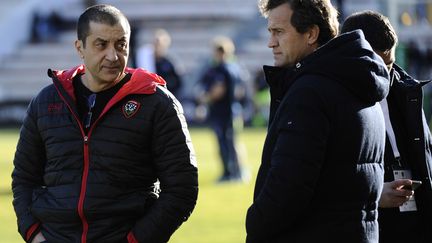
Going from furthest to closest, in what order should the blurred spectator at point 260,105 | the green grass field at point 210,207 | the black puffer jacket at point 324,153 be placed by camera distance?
the blurred spectator at point 260,105, the green grass field at point 210,207, the black puffer jacket at point 324,153

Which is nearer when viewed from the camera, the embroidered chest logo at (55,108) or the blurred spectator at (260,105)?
the embroidered chest logo at (55,108)

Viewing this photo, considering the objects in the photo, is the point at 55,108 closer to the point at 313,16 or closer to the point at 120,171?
the point at 120,171

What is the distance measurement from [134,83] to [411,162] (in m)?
1.45

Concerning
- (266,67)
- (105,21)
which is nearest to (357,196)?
(266,67)

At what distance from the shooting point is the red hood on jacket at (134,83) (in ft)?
16.1

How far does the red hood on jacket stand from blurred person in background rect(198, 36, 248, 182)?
10093mm

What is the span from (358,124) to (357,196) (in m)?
0.31

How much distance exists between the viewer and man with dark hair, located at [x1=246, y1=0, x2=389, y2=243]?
4113 millimetres

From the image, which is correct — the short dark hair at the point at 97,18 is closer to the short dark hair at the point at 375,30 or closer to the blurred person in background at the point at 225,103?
the short dark hair at the point at 375,30

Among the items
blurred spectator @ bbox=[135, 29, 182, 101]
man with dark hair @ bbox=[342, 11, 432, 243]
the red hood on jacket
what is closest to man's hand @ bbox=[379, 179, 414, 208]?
man with dark hair @ bbox=[342, 11, 432, 243]

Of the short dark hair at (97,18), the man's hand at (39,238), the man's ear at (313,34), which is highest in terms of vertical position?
the short dark hair at (97,18)

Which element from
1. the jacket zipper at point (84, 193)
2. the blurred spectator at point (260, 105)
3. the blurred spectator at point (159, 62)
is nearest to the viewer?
the jacket zipper at point (84, 193)

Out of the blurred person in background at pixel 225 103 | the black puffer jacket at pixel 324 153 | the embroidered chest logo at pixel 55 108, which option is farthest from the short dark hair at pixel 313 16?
the blurred person in background at pixel 225 103

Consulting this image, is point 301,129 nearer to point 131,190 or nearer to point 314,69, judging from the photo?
point 314,69
